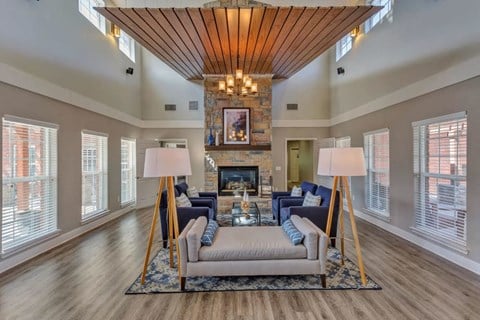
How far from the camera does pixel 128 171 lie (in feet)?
25.3

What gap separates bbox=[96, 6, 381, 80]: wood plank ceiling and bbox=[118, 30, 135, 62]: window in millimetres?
1838

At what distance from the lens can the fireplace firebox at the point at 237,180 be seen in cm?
753

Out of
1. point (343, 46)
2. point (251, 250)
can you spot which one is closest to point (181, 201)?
point (251, 250)

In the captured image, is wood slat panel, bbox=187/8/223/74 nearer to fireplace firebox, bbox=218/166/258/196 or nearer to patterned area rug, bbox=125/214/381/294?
fireplace firebox, bbox=218/166/258/196

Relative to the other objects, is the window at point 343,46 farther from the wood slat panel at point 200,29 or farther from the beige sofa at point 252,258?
the beige sofa at point 252,258

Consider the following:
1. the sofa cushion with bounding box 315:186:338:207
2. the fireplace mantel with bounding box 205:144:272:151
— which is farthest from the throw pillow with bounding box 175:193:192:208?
the fireplace mantel with bounding box 205:144:272:151

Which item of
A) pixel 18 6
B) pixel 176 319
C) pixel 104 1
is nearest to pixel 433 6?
pixel 176 319

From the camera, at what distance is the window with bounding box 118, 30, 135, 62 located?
6947 millimetres

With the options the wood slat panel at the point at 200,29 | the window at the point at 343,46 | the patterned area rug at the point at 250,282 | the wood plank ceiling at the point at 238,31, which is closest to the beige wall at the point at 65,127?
the wood plank ceiling at the point at 238,31

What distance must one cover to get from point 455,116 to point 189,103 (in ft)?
22.4

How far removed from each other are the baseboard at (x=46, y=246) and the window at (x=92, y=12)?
4114 millimetres

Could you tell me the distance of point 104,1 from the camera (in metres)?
5.98

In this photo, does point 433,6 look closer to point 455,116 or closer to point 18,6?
point 455,116

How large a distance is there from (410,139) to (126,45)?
7246 mm
